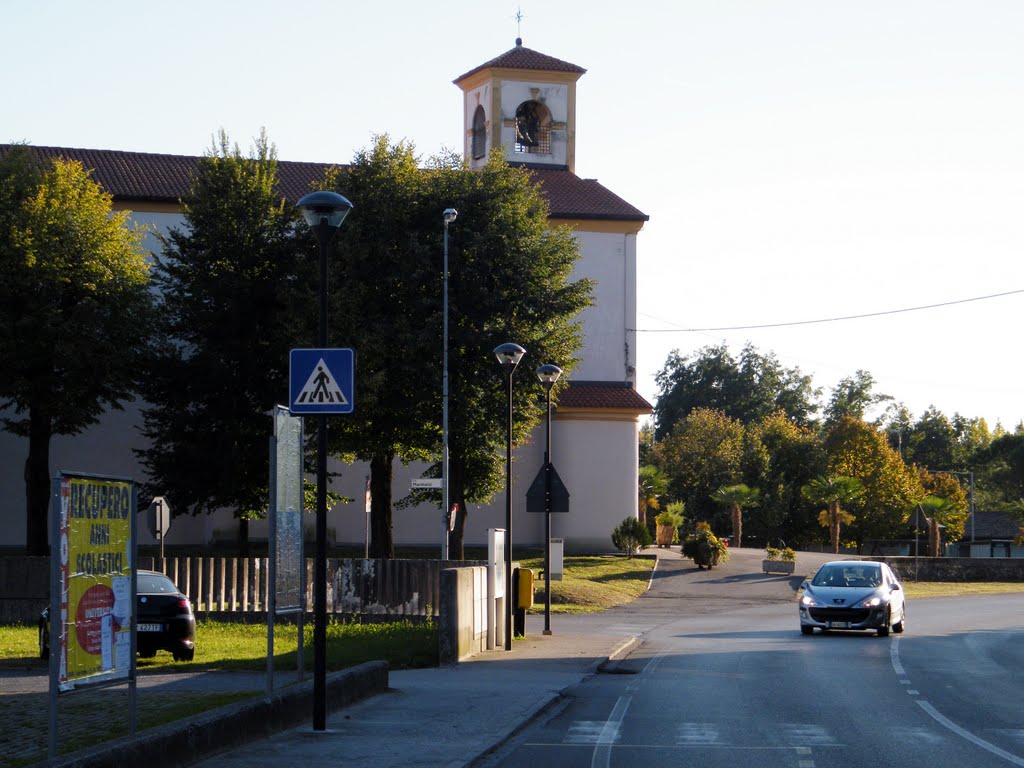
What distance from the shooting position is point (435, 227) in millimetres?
42969

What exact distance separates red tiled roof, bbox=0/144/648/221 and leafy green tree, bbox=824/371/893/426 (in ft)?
264

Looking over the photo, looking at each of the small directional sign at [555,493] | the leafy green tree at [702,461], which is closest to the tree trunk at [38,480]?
the small directional sign at [555,493]

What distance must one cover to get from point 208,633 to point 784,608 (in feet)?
60.0

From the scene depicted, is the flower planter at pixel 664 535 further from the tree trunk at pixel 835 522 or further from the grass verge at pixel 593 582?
A: the grass verge at pixel 593 582

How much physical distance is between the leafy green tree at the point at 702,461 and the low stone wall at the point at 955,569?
110 ft

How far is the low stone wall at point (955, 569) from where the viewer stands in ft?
171

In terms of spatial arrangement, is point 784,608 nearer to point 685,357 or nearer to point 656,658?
point 656,658

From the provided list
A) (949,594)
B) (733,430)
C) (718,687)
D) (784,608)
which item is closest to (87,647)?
(718,687)

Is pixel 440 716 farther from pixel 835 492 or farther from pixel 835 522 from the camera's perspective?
pixel 835 522

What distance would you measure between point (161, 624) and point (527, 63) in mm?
41721

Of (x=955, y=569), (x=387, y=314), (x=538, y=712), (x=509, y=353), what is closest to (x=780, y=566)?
(x=955, y=569)

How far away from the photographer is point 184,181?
55.7 m

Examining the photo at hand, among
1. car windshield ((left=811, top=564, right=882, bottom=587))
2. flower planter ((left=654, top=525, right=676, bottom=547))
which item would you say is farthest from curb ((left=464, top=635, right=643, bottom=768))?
flower planter ((left=654, top=525, right=676, bottom=547))

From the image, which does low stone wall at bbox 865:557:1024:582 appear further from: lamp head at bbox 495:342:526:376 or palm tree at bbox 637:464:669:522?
lamp head at bbox 495:342:526:376
